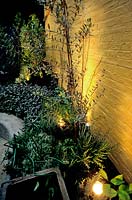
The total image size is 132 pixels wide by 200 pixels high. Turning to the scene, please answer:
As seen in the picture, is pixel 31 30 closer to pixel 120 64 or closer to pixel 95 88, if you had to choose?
pixel 95 88

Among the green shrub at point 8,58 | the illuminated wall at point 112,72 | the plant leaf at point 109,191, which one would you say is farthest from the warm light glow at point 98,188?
the green shrub at point 8,58

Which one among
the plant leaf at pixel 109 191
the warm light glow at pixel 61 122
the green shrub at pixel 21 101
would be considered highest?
the green shrub at pixel 21 101

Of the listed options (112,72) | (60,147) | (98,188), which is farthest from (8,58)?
(98,188)

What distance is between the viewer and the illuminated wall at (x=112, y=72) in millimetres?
3544

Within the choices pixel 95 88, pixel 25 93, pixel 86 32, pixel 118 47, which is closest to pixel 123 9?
pixel 118 47

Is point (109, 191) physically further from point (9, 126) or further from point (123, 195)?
point (9, 126)

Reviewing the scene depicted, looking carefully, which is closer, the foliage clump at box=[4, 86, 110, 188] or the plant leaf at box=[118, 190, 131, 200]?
the plant leaf at box=[118, 190, 131, 200]

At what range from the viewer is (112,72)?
162 inches

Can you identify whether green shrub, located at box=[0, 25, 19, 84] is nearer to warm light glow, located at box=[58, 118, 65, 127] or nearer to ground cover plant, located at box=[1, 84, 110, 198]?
ground cover plant, located at box=[1, 84, 110, 198]

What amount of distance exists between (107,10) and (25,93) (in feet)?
13.9

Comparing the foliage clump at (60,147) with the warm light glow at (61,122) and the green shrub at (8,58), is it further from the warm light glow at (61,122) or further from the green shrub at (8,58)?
the green shrub at (8,58)

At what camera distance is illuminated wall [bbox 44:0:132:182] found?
3.54 m

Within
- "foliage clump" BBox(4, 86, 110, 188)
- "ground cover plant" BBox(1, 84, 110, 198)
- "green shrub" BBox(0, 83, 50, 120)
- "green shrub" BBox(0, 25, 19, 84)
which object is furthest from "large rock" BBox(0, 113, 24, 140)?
"green shrub" BBox(0, 25, 19, 84)

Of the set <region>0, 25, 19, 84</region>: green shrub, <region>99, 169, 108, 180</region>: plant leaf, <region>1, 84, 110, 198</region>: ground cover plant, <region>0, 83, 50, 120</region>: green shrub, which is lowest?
<region>99, 169, 108, 180</region>: plant leaf
